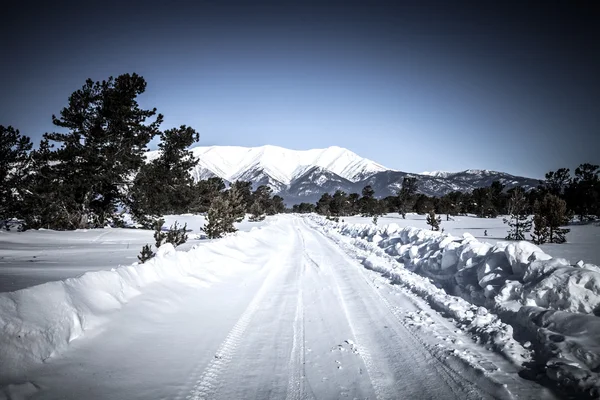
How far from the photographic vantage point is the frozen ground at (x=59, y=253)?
6.34m

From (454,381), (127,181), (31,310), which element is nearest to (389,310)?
(454,381)

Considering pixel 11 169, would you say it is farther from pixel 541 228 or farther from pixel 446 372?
pixel 541 228

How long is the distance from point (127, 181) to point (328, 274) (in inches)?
796

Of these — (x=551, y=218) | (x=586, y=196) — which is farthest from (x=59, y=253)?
(x=586, y=196)

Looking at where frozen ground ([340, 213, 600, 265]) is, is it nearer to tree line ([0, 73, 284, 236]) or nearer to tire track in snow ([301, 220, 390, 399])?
tire track in snow ([301, 220, 390, 399])

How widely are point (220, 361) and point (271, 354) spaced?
0.71 metres

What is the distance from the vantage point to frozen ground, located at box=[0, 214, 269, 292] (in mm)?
6339

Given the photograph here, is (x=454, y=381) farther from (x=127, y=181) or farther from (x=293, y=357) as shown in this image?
(x=127, y=181)

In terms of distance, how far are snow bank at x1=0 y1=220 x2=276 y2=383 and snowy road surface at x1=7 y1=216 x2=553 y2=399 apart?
0.55 feet

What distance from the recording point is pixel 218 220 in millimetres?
18703

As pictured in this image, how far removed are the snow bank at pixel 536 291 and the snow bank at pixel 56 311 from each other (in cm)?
621

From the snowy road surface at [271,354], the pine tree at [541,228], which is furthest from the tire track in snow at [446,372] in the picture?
the pine tree at [541,228]

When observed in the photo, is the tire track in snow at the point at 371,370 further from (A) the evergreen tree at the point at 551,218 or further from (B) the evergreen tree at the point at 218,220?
(A) the evergreen tree at the point at 551,218

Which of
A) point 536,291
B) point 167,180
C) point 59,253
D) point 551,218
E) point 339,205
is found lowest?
point 59,253
